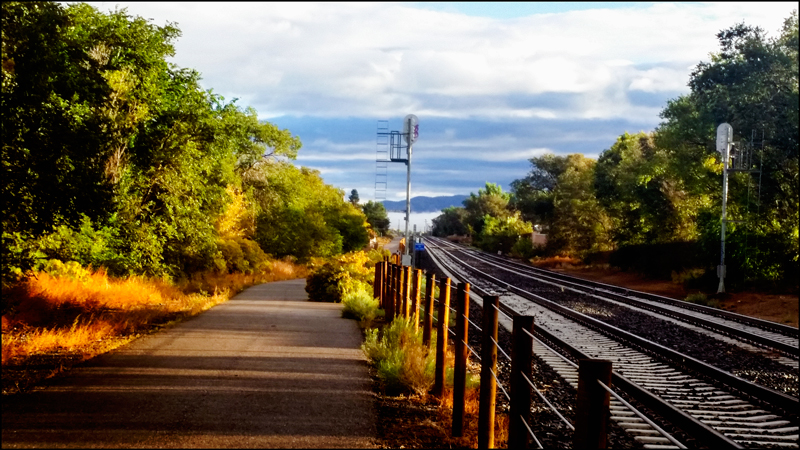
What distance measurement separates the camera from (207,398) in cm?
842

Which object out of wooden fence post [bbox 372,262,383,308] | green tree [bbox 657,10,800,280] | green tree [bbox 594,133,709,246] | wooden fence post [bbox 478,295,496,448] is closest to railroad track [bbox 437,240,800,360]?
green tree [bbox 657,10,800,280]

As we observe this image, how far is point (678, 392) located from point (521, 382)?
6.48 meters

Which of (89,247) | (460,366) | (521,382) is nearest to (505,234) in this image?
(89,247)

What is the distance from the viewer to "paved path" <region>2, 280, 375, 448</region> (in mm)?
6844

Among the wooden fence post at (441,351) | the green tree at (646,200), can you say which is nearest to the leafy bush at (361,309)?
the wooden fence post at (441,351)

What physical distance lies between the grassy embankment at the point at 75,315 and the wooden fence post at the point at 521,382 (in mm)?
5510

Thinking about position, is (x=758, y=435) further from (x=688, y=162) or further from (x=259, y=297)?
(x=688, y=162)

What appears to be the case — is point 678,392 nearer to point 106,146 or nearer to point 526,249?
point 106,146

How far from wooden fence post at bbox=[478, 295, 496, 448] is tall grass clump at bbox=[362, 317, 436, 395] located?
2.57 metres

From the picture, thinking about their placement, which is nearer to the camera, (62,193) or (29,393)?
(29,393)

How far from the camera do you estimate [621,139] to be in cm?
7619

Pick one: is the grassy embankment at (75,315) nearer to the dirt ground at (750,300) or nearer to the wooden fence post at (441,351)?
the wooden fence post at (441,351)

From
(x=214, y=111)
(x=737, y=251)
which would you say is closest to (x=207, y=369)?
(x=214, y=111)

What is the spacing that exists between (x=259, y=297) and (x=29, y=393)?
17.7 meters
